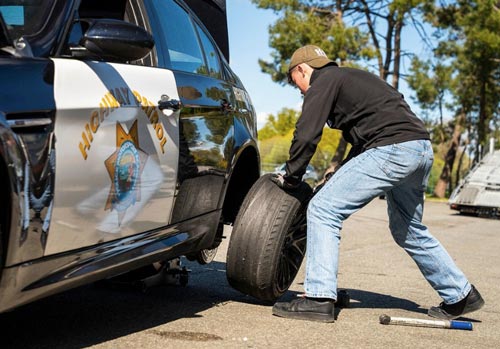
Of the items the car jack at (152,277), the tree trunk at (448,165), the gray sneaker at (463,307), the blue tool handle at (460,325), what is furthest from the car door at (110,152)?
the tree trunk at (448,165)

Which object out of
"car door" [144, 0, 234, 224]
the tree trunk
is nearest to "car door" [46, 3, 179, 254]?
"car door" [144, 0, 234, 224]

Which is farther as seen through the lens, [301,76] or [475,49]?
[475,49]

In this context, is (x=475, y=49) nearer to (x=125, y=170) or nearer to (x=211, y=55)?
(x=211, y=55)

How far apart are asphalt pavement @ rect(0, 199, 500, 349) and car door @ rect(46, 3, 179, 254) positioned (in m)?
0.56

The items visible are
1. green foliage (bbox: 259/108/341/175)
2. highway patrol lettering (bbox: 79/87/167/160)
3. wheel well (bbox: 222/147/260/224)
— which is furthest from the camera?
green foliage (bbox: 259/108/341/175)

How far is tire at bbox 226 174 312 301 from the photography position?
4289 mm

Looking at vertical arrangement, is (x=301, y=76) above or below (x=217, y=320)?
above

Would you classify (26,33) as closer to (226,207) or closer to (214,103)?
(214,103)

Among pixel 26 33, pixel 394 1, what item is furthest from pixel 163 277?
pixel 394 1

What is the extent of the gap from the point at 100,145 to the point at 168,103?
70 centimetres

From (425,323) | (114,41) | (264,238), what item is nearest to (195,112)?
(264,238)

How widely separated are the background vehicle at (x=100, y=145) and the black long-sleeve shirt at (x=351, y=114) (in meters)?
0.51

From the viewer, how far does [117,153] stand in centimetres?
317

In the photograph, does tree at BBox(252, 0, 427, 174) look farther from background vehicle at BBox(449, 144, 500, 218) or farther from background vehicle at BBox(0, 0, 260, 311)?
background vehicle at BBox(0, 0, 260, 311)
